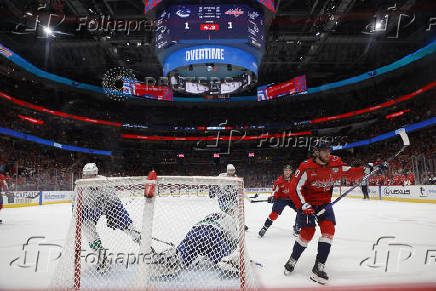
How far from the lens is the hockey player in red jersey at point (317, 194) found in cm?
287

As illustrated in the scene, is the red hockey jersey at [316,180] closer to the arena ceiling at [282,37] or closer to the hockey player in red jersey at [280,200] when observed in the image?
the hockey player in red jersey at [280,200]

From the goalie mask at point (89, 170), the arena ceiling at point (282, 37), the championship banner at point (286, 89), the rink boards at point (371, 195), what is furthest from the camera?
the championship banner at point (286, 89)

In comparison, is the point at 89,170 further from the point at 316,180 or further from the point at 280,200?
the point at 280,200

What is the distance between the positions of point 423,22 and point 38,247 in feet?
58.2

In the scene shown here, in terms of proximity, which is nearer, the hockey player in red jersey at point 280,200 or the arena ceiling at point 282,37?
the hockey player in red jersey at point 280,200

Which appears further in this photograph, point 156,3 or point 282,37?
point 282,37

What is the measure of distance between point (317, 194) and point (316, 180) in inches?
6.7

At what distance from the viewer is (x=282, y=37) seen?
11938 millimetres

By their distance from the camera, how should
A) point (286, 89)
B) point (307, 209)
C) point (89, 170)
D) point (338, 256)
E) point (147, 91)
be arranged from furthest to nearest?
point (286, 89)
point (147, 91)
point (338, 256)
point (89, 170)
point (307, 209)

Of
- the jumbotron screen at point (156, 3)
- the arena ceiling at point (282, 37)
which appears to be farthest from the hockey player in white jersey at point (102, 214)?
the arena ceiling at point (282, 37)

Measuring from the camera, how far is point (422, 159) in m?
11.2

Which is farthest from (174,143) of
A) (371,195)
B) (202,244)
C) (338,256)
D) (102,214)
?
(202,244)

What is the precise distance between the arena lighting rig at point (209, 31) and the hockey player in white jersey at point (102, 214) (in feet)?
Answer: 18.5

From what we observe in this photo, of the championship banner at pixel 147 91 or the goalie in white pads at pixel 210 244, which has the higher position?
the championship banner at pixel 147 91
